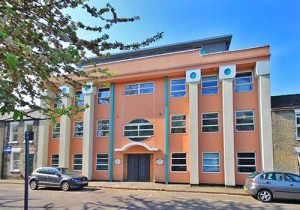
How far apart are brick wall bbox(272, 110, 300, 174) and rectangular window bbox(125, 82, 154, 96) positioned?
360 inches

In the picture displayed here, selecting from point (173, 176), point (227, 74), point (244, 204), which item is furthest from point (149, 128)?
point (244, 204)

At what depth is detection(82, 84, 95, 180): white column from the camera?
77.3ft

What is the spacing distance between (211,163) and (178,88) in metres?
5.98

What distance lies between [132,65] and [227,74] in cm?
726

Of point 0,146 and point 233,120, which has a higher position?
point 233,120

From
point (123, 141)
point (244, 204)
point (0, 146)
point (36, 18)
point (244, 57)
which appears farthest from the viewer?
point (0, 146)

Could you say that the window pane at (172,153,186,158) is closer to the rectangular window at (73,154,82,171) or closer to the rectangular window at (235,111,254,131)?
the rectangular window at (235,111,254,131)

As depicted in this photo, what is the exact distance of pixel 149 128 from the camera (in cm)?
2303

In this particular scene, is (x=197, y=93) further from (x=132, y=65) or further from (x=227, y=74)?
(x=132, y=65)

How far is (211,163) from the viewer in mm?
20969

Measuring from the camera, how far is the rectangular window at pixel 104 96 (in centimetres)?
2477

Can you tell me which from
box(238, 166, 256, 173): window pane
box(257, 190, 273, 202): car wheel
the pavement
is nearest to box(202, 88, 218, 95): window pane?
box(238, 166, 256, 173): window pane

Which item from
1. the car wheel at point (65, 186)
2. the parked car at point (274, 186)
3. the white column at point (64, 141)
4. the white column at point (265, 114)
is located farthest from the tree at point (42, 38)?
the white column at point (64, 141)

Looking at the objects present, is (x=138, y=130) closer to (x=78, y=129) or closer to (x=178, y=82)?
(x=178, y=82)
